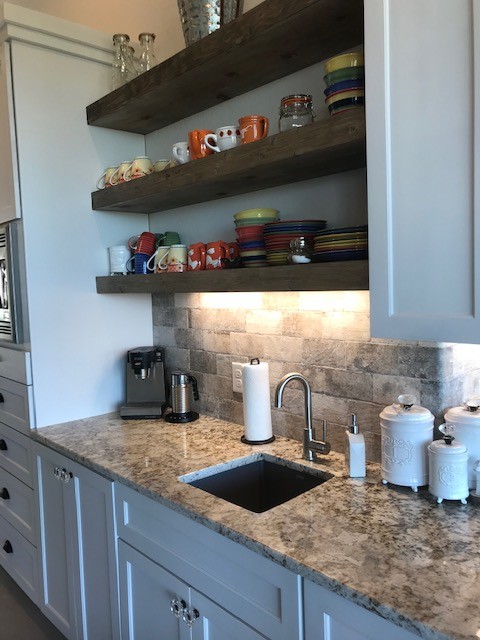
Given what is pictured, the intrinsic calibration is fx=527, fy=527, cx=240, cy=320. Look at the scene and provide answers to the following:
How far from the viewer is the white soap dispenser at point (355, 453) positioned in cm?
151

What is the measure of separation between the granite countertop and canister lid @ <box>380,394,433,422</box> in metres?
0.20

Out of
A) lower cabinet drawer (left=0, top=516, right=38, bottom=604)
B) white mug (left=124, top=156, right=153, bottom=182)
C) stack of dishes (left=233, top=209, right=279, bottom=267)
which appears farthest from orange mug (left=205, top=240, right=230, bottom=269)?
lower cabinet drawer (left=0, top=516, right=38, bottom=604)

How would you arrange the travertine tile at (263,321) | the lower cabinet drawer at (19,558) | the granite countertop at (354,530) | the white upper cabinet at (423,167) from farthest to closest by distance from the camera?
1. the lower cabinet drawer at (19,558)
2. the travertine tile at (263,321)
3. the white upper cabinet at (423,167)
4. the granite countertop at (354,530)

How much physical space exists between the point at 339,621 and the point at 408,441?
1.65 feet

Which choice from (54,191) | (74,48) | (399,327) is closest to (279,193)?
(399,327)

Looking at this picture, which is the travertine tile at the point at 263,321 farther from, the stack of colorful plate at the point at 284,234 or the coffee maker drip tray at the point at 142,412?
the coffee maker drip tray at the point at 142,412

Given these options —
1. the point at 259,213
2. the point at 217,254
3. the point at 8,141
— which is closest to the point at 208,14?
the point at 259,213

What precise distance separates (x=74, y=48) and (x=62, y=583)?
86.9 inches

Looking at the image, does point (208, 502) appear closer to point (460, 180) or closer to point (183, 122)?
point (460, 180)

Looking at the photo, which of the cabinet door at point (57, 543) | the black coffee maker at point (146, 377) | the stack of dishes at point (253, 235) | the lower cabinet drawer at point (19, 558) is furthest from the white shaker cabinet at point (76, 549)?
the stack of dishes at point (253, 235)

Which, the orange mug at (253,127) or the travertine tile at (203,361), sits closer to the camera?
the orange mug at (253,127)

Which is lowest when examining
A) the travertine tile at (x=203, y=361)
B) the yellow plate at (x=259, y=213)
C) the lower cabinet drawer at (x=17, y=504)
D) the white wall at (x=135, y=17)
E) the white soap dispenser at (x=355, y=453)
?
the lower cabinet drawer at (x=17, y=504)

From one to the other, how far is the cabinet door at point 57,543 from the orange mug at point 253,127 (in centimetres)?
138

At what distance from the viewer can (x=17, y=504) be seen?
2.46 m
